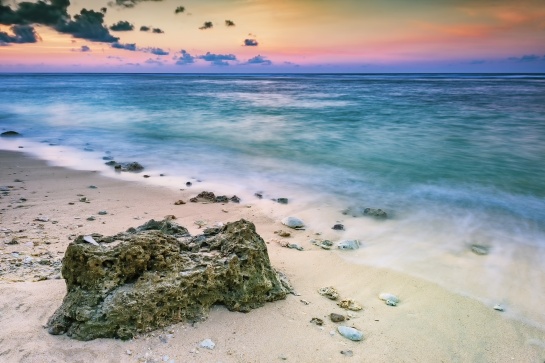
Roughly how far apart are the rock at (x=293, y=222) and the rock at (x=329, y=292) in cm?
207

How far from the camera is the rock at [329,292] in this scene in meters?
4.12

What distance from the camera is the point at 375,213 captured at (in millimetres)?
7070

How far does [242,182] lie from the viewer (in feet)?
30.8

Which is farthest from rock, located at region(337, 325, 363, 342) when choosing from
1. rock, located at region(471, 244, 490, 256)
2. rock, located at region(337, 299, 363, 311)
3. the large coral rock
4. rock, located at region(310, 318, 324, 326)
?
rock, located at region(471, 244, 490, 256)

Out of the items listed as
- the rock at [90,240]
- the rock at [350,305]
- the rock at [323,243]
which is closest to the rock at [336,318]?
the rock at [350,305]

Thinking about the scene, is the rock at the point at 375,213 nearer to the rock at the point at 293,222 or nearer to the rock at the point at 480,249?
the rock at the point at 293,222

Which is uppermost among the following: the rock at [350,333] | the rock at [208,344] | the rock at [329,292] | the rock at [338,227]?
the rock at [208,344]

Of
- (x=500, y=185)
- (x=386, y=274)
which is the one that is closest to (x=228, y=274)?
(x=386, y=274)

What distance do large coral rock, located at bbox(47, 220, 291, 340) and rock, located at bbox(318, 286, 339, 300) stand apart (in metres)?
0.61

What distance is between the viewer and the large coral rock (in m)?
3.17

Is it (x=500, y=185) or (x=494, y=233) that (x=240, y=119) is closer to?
(x=500, y=185)

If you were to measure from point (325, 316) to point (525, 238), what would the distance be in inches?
178

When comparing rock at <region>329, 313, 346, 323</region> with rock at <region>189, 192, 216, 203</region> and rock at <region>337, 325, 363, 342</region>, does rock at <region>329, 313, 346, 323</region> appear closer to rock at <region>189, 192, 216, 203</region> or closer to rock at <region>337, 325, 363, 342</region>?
rock at <region>337, 325, 363, 342</region>

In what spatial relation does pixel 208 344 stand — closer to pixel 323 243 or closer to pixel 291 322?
pixel 291 322
